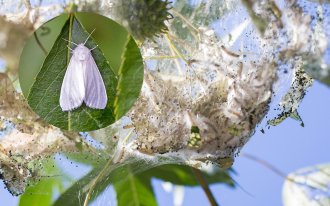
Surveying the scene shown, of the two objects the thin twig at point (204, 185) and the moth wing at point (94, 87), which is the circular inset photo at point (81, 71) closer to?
the moth wing at point (94, 87)

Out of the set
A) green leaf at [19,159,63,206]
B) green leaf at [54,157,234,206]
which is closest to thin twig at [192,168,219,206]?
green leaf at [54,157,234,206]

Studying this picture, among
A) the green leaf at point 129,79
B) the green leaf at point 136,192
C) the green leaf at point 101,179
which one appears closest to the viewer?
the green leaf at point 129,79

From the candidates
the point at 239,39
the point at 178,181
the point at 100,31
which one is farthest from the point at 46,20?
the point at 178,181

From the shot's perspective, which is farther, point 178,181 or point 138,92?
point 178,181

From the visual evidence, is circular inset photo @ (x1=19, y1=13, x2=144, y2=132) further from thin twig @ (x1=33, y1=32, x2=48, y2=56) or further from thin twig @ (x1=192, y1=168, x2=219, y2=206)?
thin twig @ (x1=192, y1=168, x2=219, y2=206)

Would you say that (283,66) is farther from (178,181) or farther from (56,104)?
(178,181)

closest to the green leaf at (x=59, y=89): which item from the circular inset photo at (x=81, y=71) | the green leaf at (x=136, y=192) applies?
the circular inset photo at (x=81, y=71)

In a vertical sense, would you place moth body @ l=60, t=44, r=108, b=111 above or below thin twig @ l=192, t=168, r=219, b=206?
above

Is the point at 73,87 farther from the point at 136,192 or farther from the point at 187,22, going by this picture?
the point at 136,192
